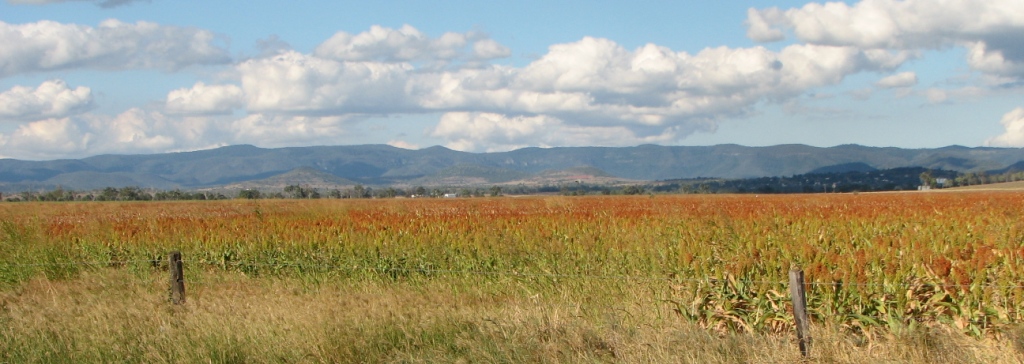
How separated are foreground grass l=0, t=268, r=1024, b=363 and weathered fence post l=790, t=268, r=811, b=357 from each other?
0.14 meters

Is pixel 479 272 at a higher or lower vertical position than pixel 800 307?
lower

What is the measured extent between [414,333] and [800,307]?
4.14m

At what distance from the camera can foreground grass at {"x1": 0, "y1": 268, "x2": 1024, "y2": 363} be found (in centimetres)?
815

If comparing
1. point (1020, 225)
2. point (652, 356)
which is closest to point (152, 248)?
point (652, 356)

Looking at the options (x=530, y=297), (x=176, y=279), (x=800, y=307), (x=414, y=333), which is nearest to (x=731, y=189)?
(x=530, y=297)

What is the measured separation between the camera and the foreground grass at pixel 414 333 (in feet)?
26.7

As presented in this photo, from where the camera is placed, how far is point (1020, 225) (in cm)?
1554

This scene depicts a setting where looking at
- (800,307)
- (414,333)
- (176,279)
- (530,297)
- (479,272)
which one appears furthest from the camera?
(479,272)

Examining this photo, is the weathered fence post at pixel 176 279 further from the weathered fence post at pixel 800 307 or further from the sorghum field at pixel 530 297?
the weathered fence post at pixel 800 307

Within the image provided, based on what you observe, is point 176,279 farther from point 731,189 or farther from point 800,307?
point 731,189

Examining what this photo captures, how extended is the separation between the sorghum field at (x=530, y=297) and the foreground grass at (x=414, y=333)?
0.10ft

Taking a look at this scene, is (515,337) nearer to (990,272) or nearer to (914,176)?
(990,272)

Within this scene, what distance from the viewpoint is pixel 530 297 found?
12031mm

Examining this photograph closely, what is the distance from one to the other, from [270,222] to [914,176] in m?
192
